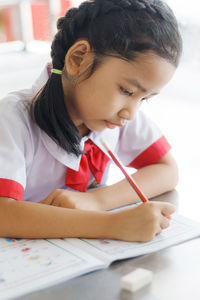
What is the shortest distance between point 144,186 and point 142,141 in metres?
0.15

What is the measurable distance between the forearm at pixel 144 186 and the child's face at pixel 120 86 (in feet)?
0.46

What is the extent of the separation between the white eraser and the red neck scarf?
0.38 meters

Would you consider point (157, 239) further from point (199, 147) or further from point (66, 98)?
point (199, 147)

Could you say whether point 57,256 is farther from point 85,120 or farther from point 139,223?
point 85,120

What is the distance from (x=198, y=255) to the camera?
25.7 inches

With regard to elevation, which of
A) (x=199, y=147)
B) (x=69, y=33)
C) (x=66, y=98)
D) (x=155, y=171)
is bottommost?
(x=199, y=147)

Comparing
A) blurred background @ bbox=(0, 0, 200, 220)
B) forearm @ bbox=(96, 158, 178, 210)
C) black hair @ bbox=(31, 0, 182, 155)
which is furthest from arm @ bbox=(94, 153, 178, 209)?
blurred background @ bbox=(0, 0, 200, 220)

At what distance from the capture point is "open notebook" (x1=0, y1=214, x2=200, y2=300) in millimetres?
556

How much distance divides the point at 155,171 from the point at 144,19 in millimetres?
358

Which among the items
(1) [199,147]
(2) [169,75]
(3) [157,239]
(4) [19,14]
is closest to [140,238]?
(3) [157,239]

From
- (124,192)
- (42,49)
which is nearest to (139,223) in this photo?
(124,192)

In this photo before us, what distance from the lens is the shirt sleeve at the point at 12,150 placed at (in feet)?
2.50

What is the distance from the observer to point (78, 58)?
2.74 feet

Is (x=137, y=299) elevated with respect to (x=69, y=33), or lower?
lower
